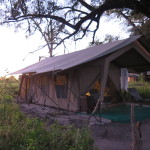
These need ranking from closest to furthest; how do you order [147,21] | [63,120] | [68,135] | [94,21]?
[68,135], [63,120], [94,21], [147,21]

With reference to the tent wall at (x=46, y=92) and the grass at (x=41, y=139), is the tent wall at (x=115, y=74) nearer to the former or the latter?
the tent wall at (x=46, y=92)

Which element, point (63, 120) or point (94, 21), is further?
point (94, 21)

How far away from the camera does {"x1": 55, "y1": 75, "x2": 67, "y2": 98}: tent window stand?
29.1 feet

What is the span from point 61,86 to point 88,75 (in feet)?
4.13

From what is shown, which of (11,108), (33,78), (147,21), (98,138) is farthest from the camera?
(147,21)

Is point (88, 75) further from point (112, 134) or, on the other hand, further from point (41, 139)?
point (41, 139)

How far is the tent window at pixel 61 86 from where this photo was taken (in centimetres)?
887

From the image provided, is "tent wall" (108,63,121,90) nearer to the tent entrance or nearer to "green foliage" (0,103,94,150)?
the tent entrance

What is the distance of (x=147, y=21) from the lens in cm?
1503

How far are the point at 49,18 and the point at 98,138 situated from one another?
6068 mm

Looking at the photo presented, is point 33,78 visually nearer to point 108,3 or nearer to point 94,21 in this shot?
point 94,21

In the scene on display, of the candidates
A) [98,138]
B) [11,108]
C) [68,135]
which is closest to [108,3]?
[98,138]

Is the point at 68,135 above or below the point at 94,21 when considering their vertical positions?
below

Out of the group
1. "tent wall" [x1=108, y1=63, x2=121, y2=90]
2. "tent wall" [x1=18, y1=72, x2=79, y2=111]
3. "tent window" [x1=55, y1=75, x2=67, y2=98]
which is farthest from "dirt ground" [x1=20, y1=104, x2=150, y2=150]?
"tent wall" [x1=108, y1=63, x2=121, y2=90]
